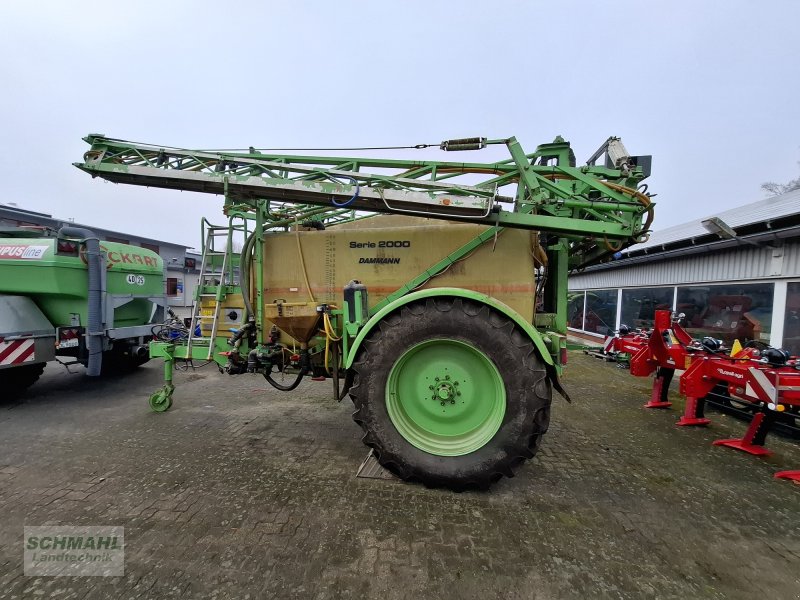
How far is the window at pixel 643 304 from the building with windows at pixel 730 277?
0.02 m

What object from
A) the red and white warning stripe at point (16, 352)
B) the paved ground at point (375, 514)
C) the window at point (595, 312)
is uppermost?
the window at point (595, 312)

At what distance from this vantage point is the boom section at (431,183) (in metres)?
3.22

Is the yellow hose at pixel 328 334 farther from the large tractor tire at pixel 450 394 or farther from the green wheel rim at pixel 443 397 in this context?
the green wheel rim at pixel 443 397

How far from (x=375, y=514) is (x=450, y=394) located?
3.58 ft

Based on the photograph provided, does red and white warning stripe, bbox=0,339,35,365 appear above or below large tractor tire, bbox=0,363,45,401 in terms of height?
above

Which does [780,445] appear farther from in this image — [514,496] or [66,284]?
[66,284]

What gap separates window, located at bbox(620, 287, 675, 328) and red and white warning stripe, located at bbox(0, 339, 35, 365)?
11230 mm

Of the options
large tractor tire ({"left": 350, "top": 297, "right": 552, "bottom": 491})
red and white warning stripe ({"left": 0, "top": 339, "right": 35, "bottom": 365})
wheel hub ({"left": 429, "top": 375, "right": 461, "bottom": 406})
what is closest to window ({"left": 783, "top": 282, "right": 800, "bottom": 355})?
large tractor tire ({"left": 350, "top": 297, "right": 552, "bottom": 491})

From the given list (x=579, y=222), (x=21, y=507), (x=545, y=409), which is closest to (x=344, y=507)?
(x=545, y=409)

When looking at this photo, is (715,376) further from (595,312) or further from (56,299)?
(56,299)

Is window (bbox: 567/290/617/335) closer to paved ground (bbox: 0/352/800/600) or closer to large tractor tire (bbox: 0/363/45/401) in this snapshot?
paved ground (bbox: 0/352/800/600)

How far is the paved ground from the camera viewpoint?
213cm

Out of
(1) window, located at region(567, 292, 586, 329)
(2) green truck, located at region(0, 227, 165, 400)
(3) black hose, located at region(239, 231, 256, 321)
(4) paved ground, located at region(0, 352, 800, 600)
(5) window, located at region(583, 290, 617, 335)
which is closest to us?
(4) paved ground, located at region(0, 352, 800, 600)

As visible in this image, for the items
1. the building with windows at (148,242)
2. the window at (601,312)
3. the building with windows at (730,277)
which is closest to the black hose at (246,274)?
the building with windows at (730,277)
